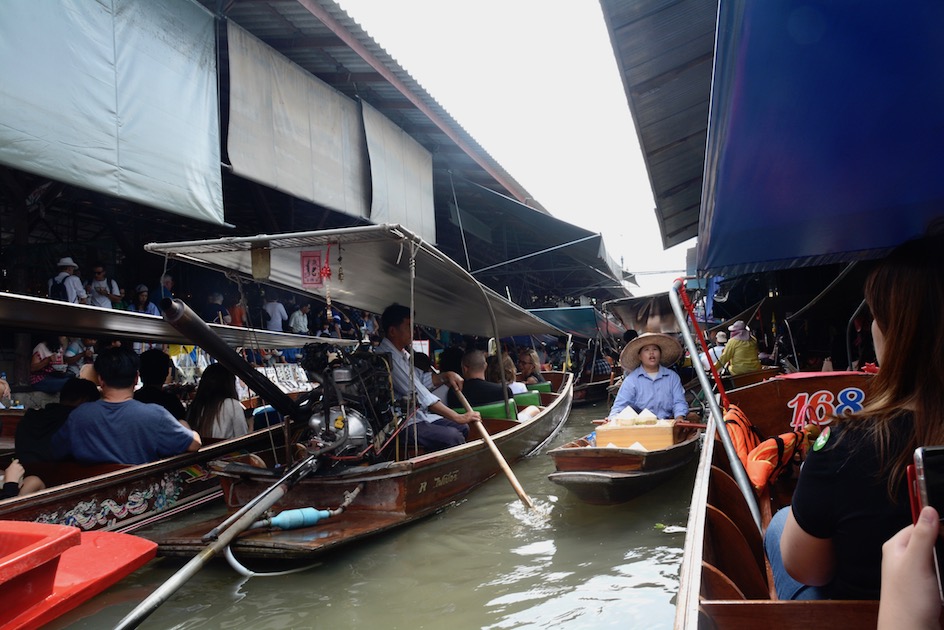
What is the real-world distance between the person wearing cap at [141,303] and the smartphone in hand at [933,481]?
878 centimetres

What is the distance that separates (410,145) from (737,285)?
494 centimetres

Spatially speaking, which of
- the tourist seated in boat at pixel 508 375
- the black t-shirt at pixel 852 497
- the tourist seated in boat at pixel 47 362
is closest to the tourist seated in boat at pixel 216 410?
the tourist seated in boat at pixel 47 362

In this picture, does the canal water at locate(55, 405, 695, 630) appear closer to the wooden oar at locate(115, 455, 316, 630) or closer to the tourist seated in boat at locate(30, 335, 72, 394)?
the wooden oar at locate(115, 455, 316, 630)

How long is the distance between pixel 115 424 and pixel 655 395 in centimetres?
417

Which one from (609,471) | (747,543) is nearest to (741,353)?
(609,471)

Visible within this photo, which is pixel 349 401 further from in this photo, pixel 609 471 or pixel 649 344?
pixel 649 344

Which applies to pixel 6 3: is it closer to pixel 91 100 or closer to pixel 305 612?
pixel 91 100

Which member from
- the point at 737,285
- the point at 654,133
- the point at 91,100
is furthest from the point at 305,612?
the point at 737,285

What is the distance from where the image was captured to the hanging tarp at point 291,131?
5.98 metres

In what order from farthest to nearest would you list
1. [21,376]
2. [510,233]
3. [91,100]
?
[510,233], [21,376], [91,100]

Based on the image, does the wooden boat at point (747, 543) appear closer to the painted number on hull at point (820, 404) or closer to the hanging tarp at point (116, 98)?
the painted number on hull at point (820, 404)

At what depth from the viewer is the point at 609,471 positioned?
4352 mm

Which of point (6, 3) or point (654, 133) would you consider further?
point (654, 133)

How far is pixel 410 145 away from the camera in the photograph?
9039 millimetres
